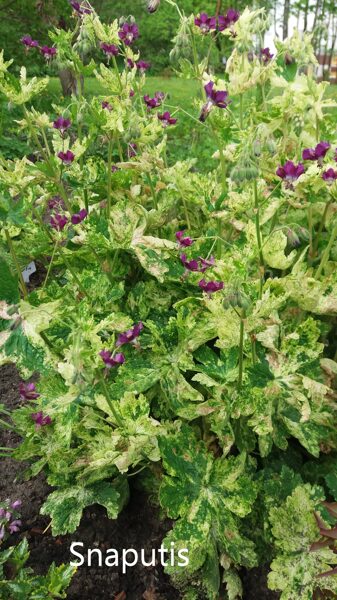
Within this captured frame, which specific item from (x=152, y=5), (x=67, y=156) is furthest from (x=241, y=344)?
(x=152, y=5)

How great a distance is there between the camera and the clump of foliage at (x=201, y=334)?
140cm

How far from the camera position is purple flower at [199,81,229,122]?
4.61 ft

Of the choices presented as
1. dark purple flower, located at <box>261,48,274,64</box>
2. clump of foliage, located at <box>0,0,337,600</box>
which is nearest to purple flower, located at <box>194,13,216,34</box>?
clump of foliage, located at <box>0,0,337,600</box>

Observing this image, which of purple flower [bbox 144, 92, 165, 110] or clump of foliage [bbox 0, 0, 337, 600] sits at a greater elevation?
purple flower [bbox 144, 92, 165, 110]

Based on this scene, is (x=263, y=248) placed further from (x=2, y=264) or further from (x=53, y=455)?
(x=53, y=455)

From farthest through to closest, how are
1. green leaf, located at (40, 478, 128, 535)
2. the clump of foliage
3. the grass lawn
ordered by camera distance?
the grass lawn
green leaf, located at (40, 478, 128, 535)
the clump of foliage

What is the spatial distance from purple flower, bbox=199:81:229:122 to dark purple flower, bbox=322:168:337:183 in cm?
32

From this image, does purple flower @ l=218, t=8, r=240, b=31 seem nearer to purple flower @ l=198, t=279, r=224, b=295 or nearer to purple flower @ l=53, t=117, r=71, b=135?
purple flower @ l=53, t=117, r=71, b=135

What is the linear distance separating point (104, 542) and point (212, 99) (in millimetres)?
1363

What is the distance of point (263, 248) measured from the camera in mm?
1569

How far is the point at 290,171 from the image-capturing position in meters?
1.39

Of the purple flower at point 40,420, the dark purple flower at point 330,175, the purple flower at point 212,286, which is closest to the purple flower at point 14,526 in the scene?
the purple flower at point 40,420

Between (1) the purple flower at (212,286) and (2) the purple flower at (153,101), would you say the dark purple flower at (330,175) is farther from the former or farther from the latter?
(2) the purple flower at (153,101)

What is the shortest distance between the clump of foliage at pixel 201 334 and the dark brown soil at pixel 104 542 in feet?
0.32
